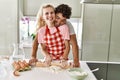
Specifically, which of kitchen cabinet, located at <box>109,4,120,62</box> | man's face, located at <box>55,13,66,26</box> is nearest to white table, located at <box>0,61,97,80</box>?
man's face, located at <box>55,13,66,26</box>

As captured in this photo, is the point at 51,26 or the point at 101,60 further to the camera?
the point at 101,60

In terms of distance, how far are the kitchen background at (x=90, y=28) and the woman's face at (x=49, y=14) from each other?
3.79 ft

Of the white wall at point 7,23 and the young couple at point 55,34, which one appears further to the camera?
the white wall at point 7,23

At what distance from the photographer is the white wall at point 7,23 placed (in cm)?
300

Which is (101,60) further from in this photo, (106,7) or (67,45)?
(67,45)

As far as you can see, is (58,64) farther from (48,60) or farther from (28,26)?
(28,26)

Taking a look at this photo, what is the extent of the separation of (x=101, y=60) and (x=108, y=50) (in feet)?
0.56

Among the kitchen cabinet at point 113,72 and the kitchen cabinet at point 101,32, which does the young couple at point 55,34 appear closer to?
the kitchen cabinet at point 101,32

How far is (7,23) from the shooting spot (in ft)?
9.98

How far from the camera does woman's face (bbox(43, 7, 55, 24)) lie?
→ 193 centimetres

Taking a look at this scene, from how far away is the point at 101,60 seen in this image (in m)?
3.22

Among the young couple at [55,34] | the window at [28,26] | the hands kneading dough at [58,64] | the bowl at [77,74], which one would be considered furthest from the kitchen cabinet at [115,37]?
the bowl at [77,74]

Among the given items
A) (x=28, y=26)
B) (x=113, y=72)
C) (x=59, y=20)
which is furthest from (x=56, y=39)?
(x=113, y=72)

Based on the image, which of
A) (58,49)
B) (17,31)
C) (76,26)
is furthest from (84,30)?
(58,49)
